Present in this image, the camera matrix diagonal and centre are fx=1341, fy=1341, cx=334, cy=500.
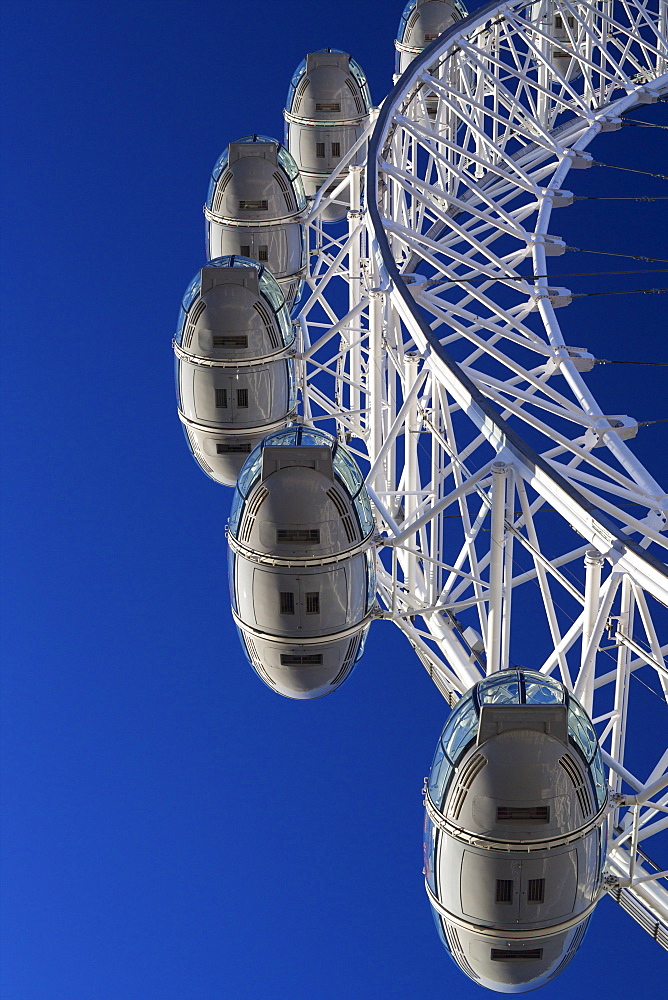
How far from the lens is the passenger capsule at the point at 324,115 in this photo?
29656mm

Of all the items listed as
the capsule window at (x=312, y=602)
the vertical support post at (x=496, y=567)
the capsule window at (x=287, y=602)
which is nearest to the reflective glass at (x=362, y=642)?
the capsule window at (x=312, y=602)

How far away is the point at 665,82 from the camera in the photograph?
1312 inches

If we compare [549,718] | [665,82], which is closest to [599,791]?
[549,718]

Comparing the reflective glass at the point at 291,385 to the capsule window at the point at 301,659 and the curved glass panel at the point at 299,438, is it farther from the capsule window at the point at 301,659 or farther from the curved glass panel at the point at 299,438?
the capsule window at the point at 301,659

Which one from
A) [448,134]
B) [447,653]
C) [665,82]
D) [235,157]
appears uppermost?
[665,82]

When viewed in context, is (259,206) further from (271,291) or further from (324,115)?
(324,115)

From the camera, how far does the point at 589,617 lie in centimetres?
1534

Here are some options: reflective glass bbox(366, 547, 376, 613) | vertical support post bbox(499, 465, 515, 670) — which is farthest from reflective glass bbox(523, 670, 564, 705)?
reflective glass bbox(366, 547, 376, 613)

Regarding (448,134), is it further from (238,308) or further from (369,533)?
(369,533)

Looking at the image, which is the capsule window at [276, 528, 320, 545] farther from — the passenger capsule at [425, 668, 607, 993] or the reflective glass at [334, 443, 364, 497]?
the passenger capsule at [425, 668, 607, 993]

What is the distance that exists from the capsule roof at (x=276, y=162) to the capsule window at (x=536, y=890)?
15688mm

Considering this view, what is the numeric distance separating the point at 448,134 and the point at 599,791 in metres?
20.2

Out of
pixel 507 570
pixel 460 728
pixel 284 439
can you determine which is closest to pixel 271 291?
pixel 284 439

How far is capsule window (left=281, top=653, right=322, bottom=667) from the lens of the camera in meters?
17.9
